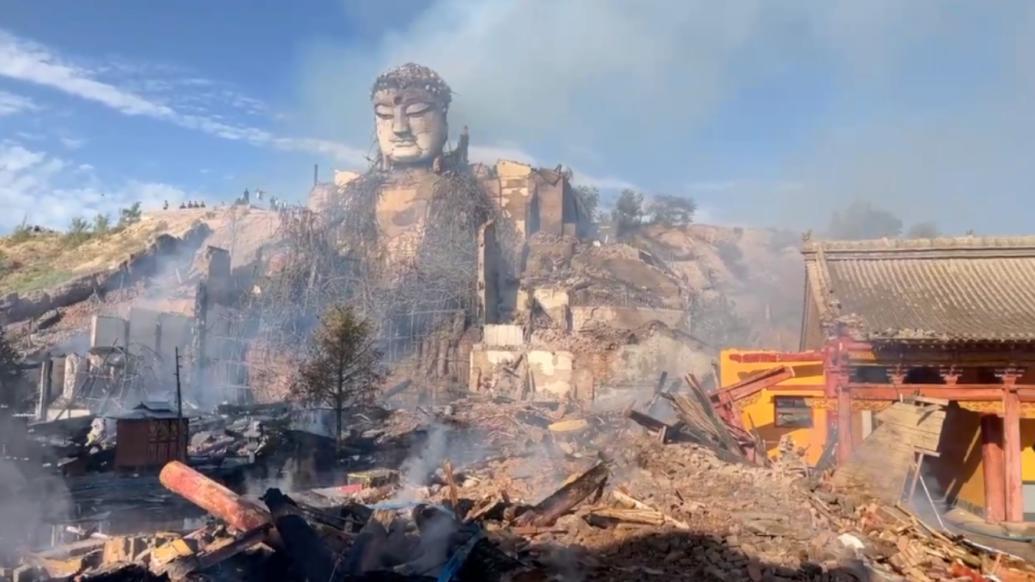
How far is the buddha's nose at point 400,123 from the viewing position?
150 feet

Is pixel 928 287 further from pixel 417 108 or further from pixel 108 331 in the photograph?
pixel 417 108

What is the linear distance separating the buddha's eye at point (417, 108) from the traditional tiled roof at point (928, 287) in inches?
1240

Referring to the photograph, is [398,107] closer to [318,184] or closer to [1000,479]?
[318,184]

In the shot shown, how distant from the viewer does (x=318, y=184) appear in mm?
50812

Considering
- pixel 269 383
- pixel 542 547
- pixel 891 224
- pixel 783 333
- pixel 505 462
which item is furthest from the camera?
pixel 891 224

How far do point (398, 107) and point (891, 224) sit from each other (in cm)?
3888

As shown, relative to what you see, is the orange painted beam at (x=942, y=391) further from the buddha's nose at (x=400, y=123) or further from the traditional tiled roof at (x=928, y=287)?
the buddha's nose at (x=400, y=123)

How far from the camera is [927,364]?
13930mm

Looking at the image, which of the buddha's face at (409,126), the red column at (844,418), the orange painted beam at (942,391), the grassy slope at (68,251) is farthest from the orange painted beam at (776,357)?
the grassy slope at (68,251)

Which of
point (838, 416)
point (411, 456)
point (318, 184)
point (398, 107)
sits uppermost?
point (398, 107)

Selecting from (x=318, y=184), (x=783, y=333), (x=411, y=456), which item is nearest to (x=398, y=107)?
(x=318, y=184)

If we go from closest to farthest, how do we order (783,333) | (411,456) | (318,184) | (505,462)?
(505,462)
(411,456)
(783,333)
(318,184)

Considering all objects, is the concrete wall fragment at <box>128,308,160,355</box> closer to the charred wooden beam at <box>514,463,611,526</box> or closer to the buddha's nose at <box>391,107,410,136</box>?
the buddha's nose at <box>391,107,410,136</box>

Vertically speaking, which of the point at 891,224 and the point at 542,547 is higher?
the point at 891,224
